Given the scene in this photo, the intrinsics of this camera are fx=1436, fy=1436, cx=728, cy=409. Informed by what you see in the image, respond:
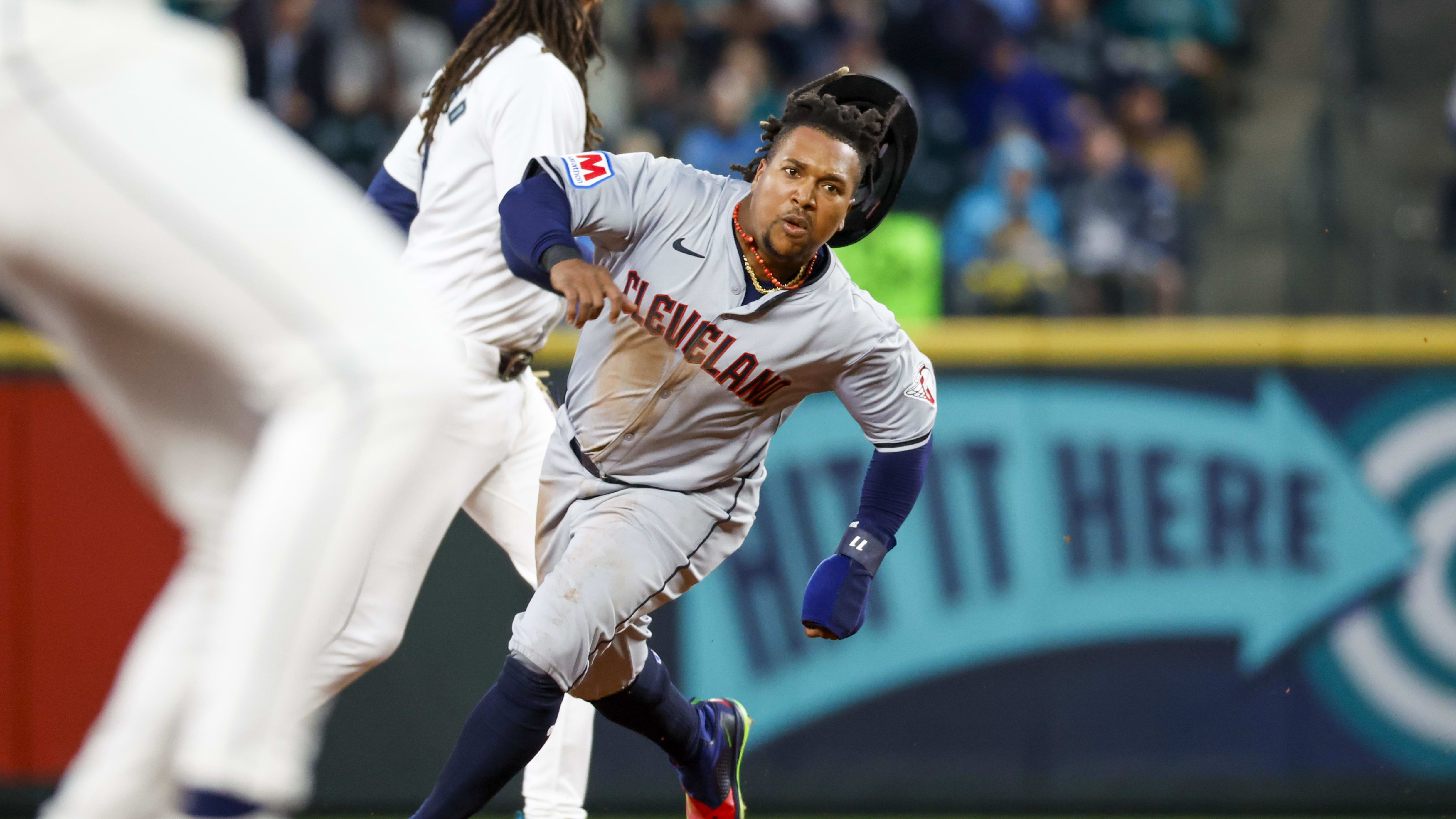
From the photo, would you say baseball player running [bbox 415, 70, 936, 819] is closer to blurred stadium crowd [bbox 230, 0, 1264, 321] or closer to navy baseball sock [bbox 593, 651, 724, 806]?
navy baseball sock [bbox 593, 651, 724, 806]

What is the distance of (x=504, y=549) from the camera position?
372 centimetres

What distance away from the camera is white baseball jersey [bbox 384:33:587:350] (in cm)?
346

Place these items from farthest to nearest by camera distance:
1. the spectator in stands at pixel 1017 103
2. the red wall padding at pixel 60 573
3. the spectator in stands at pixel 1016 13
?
the spectator in stands at pixel 1016 13 → the spectator in stands at pixel 1017 103 → the red wall padding at pixel 60 573

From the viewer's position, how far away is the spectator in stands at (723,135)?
651 centimetres

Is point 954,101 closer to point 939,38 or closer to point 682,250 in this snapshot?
point 939,38

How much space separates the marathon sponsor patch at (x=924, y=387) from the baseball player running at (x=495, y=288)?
0.95m

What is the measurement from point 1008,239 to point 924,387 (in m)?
3.02

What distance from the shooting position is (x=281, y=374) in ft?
4.86

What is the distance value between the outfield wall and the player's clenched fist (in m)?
2.38

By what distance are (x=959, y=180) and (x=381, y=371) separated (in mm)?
5366

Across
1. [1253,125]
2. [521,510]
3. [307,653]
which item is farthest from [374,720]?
[1253,125]

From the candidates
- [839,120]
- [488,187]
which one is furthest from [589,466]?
[839,120]

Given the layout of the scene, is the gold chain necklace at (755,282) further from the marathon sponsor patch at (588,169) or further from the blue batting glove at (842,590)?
the blue batting glove at (842,590)

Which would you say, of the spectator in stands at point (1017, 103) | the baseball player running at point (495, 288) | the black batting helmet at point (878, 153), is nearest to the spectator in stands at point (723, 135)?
the spectator in stands at point (1017, 103)
